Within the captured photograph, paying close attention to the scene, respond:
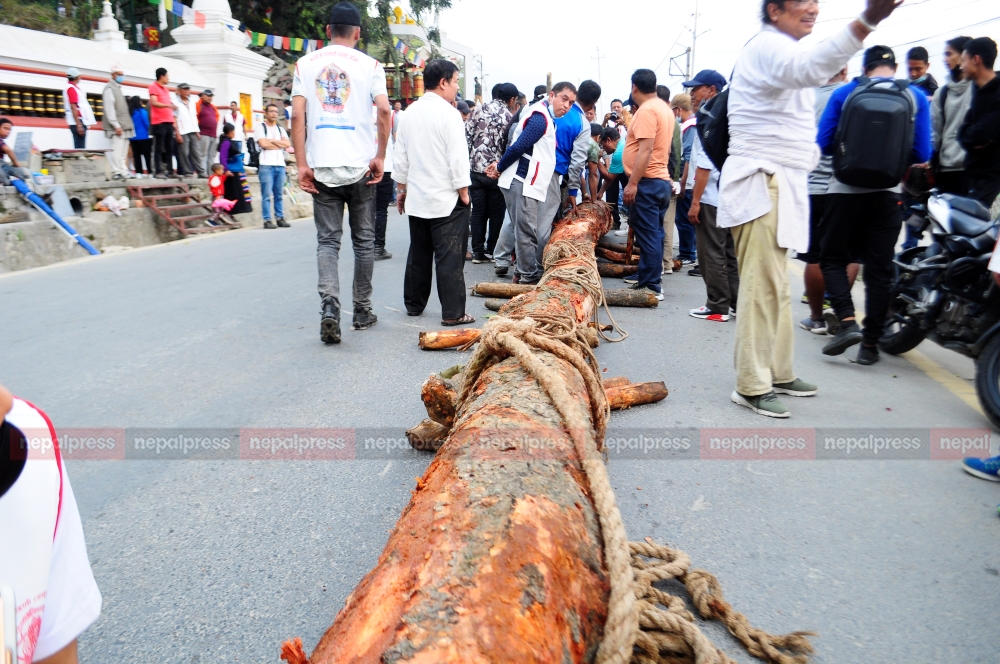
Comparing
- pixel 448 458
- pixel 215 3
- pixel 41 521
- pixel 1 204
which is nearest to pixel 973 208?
pixel 448 458

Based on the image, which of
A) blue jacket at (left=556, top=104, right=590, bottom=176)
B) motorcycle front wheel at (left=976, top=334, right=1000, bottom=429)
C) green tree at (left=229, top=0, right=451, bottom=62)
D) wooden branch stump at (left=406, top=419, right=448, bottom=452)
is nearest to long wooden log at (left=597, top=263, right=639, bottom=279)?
blue jacket at (left=556, top=104, right=590, bottom=176)

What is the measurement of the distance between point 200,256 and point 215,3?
11034 millimetres

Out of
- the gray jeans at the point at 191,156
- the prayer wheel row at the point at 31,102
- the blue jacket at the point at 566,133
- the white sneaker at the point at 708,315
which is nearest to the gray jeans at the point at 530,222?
the blue jacket at the point at 566,133

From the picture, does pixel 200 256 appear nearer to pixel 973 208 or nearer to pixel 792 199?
pixel 792 199

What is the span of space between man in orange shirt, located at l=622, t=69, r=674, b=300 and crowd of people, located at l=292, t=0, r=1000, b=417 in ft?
0.06

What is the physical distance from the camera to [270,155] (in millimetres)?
10922

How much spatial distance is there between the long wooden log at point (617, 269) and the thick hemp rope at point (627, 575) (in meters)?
4.51

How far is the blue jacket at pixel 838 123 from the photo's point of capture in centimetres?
432

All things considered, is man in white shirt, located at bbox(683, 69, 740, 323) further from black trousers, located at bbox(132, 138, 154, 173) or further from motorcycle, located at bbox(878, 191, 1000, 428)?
black trousers, located at bbox(132, 138, 154, 173)

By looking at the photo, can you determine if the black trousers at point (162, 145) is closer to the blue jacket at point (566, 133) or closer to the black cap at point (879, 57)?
the blue jacket at point (566, 133)

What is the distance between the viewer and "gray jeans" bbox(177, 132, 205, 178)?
13016mm

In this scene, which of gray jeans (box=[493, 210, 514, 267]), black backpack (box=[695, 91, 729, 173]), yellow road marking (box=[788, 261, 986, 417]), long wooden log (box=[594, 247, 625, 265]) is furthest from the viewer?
long wooden log (box=[594, 247, 625, 265])

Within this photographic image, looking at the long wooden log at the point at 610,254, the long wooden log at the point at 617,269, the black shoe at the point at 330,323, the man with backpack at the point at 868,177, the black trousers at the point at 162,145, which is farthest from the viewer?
the black trousers at the point at 162,145

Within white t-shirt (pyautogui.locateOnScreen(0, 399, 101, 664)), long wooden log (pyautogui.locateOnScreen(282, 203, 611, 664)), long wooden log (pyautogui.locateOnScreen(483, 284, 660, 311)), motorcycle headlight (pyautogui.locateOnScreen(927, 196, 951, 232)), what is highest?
motorcycle headlight (pyautogui.locateOnScreen(927, 196, 951, 232))
